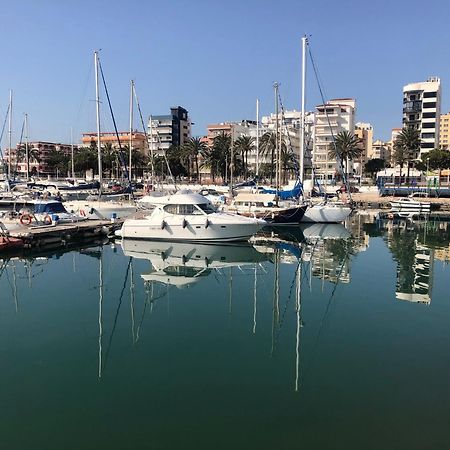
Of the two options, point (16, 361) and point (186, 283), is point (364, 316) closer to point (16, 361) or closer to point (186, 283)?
point (186, 283)

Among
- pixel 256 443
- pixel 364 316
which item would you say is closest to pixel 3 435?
pixel 256 443

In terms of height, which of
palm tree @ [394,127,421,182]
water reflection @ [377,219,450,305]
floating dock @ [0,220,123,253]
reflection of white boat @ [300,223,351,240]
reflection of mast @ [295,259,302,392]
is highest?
palm tree @ [394,127,421,182]

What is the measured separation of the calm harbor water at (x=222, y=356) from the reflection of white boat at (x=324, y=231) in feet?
41.6

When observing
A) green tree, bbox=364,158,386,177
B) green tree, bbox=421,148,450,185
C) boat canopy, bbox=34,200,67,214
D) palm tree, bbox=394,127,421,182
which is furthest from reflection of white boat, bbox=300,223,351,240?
green tree, bbox=364,158,386,177

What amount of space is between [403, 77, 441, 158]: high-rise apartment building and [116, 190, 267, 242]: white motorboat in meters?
102

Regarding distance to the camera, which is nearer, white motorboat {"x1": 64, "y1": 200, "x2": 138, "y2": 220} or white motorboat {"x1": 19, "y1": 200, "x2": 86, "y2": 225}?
white motorboat {"x1": 19, "y1": 200, "x2": 86, "y2": 225}

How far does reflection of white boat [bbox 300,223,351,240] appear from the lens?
132 ft

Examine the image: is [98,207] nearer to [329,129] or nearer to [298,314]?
[298,314]

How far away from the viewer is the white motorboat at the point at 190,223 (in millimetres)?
32750

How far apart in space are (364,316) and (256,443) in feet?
32.6

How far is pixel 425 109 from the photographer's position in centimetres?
12169

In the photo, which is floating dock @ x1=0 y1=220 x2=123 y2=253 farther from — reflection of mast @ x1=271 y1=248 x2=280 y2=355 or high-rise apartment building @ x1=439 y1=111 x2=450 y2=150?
high-rise apartment building @ x1=439 y1=111 x2=450 y2=150

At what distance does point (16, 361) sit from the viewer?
13383mm

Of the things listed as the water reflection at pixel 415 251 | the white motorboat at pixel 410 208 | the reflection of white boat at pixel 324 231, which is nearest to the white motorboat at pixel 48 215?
the reflection of white boat at pixel 324 231
